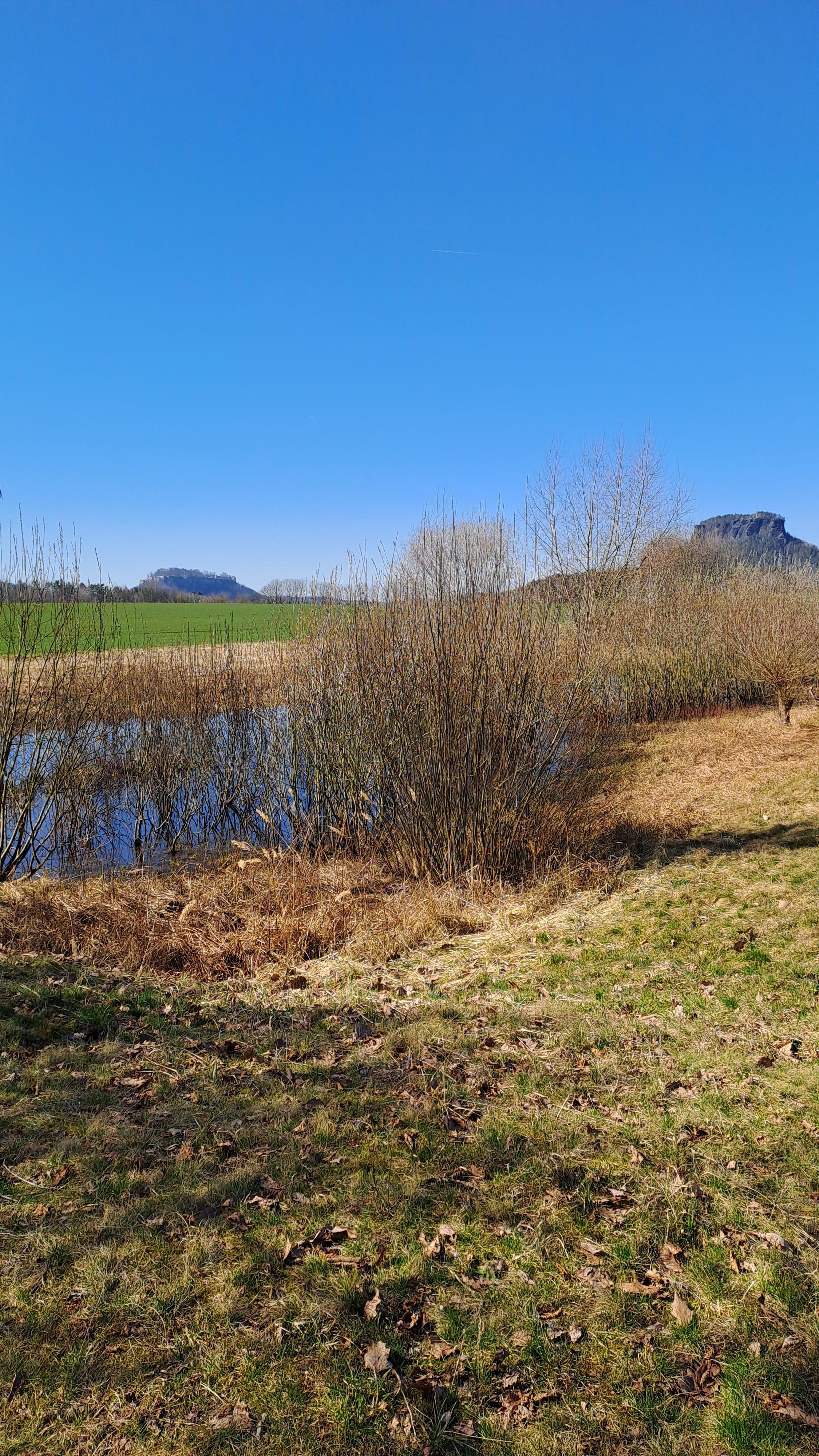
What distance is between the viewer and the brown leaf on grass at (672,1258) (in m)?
2.85

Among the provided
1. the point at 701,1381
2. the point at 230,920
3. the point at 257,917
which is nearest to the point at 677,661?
the point at 257,917

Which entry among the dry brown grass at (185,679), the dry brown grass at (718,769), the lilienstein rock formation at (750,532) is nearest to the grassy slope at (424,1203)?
the dry brown grass at (718,769)

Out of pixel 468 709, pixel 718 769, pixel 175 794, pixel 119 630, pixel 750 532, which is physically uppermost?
pixel 750 532

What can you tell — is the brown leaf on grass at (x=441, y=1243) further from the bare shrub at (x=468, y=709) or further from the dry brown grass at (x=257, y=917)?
the bare shrub at (x=468, y=709)

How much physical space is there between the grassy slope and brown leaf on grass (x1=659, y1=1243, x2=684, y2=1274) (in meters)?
0.02

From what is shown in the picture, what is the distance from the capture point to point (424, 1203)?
129 inches

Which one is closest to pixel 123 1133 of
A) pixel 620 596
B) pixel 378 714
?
pixel 378 714

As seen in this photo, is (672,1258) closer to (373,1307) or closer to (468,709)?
(373,1307)

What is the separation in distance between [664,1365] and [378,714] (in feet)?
21.9

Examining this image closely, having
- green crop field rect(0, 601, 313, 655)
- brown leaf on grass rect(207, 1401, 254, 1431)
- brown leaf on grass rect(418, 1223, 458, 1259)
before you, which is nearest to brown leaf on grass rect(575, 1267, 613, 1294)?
brown leaf on grass rect(418, 1223, 458, 1259)

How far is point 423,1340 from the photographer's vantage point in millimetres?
2582

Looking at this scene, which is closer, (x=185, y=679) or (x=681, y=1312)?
(x=681, y=1312)

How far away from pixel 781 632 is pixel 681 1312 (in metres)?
14.7

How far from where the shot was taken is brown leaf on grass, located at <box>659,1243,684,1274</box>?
2.85 meters
